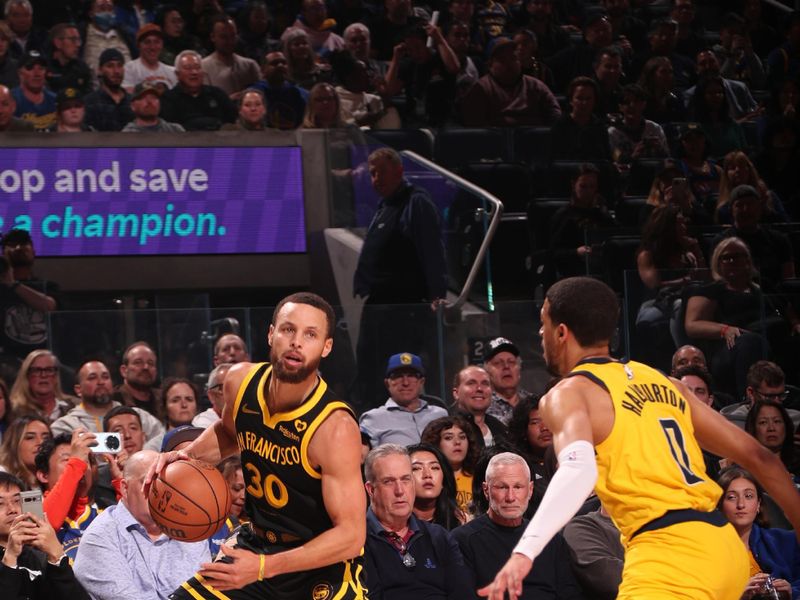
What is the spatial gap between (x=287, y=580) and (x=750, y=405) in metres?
5.39

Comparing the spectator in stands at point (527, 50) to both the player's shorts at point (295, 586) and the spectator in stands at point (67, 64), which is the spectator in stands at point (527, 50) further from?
the player's shorts at point (295, 586)

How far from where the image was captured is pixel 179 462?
18.6ft

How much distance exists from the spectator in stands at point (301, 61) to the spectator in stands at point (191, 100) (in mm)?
1090

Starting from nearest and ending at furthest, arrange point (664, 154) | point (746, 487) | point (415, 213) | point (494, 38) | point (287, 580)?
point (287, 580), point (746, 487), point (415, 213), point (664, 154), point (494, 38)

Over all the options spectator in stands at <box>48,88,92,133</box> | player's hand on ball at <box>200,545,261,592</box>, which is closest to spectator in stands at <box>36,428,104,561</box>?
player's hand on ball at <box>200,545,261,592</box>

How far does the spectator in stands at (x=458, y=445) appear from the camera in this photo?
8.81m

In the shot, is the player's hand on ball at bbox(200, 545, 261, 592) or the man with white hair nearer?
the player's hand on ball at bbox(200, 545, 261, 592)

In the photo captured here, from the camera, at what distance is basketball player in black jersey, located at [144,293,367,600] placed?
535 cm

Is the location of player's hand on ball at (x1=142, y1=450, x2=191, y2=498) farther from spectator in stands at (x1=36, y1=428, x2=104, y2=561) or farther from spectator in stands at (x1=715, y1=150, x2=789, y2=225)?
spectator in stands at (x1=715, y1=150, x2=789, y2=225)

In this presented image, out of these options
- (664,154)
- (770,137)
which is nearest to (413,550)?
(664,154)

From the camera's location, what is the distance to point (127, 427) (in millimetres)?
8633

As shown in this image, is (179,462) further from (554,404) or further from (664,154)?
(664,154)

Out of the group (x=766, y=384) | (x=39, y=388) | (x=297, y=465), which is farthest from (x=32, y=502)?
(x=766, y=384)

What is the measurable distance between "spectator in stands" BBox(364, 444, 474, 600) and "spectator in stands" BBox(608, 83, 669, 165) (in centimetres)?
673
